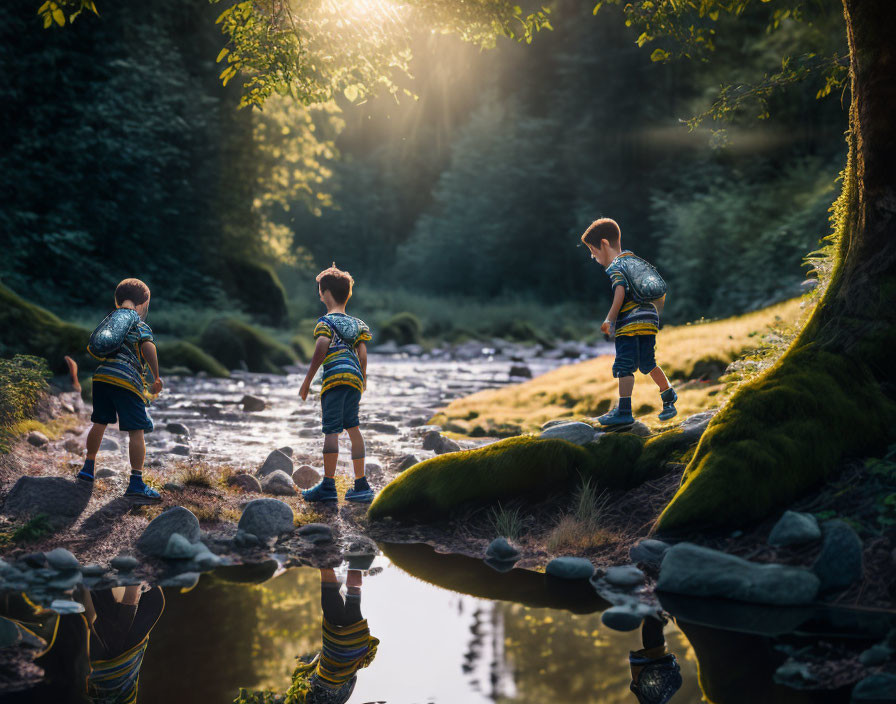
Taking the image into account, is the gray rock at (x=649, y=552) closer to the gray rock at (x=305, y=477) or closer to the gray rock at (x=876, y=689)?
the gray rock at (x=876, y=689)

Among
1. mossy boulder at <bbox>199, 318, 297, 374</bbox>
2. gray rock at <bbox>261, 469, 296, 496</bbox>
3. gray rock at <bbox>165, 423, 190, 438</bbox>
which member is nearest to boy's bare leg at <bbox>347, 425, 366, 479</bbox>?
gray rock at <bbox>261, 469, 296, 496</bbox>

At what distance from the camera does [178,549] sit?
5.65m

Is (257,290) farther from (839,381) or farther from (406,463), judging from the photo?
(839,381)

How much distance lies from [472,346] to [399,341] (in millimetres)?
2586

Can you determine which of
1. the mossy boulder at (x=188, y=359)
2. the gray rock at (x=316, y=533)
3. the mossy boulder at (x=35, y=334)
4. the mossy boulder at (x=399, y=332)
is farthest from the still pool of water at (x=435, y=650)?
the mossy boulder at (x=399, y=332)

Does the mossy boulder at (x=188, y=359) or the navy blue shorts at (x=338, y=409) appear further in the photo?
the mossy boulder at (x=188, y=359)

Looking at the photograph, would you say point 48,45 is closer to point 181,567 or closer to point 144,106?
point 144,106

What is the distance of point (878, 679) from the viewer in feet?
11.9

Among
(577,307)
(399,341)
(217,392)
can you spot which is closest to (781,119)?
(577,307)

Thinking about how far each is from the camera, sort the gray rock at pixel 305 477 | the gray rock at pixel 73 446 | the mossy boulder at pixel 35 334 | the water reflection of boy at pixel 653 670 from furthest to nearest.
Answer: the mossy boulder at pixel 35 334 < the gray rock at pixel 73 446 < the gray rock at pixel 305 477 < the water reflection of boy at pixel 653 670

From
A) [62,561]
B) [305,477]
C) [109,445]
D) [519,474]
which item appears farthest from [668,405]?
[109,445]

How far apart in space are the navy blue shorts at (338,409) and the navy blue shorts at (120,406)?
1.47 meters

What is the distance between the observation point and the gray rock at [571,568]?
5.44m

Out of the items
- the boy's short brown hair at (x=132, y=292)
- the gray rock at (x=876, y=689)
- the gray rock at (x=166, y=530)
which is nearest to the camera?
the gray rock at (x=876, y=689)
